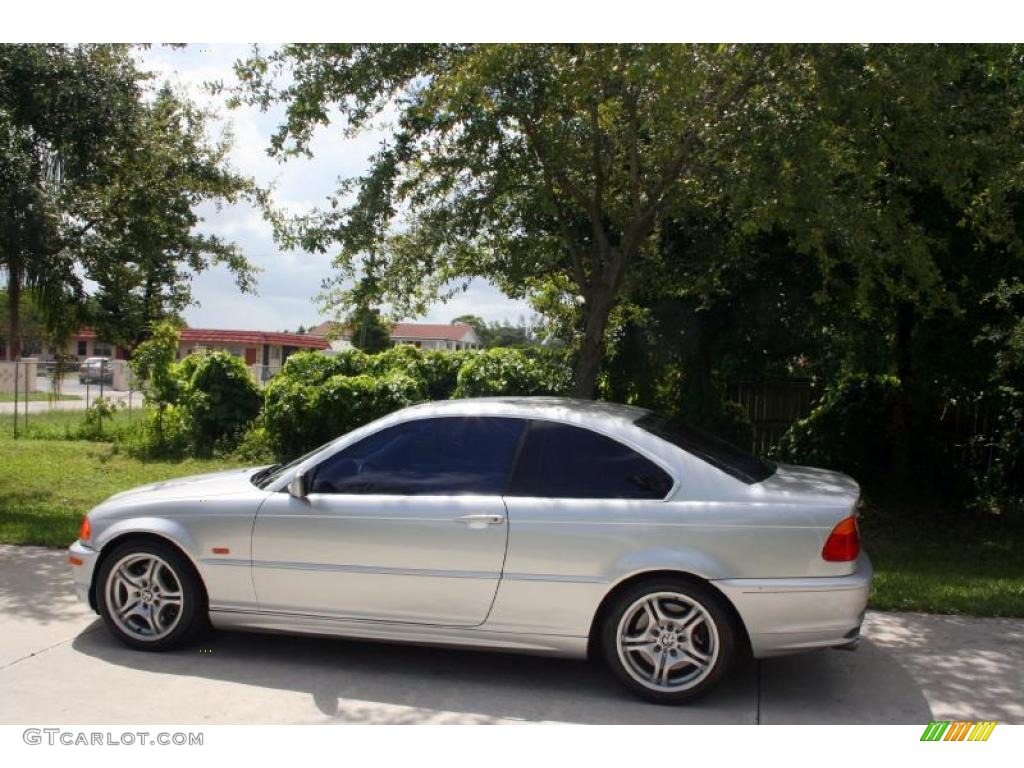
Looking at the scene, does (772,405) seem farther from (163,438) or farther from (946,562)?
(163,438)

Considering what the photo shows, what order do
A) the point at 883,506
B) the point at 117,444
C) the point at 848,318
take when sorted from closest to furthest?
1. the point at 848,318
2. the point at 883,506
3. the point at 117,444

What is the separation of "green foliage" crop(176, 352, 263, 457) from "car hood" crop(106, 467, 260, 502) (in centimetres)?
981

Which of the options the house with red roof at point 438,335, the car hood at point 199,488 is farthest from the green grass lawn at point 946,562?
the house with red roof at point 438,335

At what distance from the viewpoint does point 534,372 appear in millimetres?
12984

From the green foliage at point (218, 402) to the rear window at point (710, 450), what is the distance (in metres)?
11.2

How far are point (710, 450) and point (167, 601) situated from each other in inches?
128

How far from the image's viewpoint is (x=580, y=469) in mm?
5145

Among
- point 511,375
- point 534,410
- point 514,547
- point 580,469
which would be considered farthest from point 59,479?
point 580,469

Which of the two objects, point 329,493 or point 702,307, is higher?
point 702,307

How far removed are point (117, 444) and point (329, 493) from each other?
40.4ft

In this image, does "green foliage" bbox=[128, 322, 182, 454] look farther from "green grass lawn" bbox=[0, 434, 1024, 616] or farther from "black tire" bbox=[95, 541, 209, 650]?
"black tire" bbox=[95, 541, 209, 650]

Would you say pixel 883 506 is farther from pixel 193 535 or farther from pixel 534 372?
pixel 193 535
